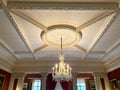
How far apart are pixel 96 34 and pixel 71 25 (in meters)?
0.92

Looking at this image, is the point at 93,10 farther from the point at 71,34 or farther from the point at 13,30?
the point at 13,30

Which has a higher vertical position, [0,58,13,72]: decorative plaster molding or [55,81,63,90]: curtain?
[0,58,13,72]: decorative plaster molding

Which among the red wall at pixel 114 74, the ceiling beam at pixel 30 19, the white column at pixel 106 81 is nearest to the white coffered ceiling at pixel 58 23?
the ceiling beam at pixel 30 19

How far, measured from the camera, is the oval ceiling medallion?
3334mm

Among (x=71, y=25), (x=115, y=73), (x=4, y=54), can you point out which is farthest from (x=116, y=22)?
(x=4, y=54)

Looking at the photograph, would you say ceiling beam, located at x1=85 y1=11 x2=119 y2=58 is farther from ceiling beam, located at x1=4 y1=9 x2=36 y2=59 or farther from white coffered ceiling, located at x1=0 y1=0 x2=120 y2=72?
ceiling beam, located at x1=4 y1=9 x2=36 y2=59

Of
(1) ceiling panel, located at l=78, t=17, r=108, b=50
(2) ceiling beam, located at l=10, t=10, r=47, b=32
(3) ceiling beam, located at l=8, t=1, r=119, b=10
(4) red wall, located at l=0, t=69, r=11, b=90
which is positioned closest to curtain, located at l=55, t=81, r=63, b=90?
(4) red wall, located at l=0, t=69, r=11, b=90

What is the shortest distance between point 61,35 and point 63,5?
1362 mm

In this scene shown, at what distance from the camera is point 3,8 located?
254 cm

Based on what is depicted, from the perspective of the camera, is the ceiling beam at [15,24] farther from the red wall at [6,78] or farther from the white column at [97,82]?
the white column at [97,82]

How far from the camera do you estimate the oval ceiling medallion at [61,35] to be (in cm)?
333

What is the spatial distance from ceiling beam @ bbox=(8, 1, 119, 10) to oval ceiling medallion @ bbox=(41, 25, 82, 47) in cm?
81

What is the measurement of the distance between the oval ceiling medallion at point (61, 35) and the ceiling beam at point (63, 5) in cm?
81

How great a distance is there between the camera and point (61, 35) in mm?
3799
